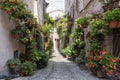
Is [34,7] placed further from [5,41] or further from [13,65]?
[13,65]

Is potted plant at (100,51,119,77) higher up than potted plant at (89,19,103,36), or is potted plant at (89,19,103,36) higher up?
potted plant at (89,19,103,36)

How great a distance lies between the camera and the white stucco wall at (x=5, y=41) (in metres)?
8.70

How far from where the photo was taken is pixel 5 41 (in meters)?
8.98

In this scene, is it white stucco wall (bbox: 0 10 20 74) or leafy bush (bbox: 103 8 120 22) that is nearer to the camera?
leafy bush (bbox: 103 8 120 22)

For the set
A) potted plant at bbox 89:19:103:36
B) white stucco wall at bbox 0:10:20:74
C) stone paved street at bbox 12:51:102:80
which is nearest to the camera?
white stucco wall at bbox 0:10:20:74

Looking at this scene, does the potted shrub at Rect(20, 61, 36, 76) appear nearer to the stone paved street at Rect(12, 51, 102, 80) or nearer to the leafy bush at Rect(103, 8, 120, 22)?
the stone paved street at Rect(12, 51, 102, 80)

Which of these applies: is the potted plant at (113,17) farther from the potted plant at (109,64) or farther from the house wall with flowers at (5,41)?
the house wall with flowers at (5,41)

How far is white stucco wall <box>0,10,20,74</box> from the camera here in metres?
8.70

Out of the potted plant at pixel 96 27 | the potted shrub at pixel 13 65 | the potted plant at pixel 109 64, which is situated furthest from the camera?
the potted plant at pixel 96 27

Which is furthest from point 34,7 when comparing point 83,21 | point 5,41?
point 5,41

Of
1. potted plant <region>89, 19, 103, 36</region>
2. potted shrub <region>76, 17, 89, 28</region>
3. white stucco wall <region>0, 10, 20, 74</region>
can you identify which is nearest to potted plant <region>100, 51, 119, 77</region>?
potted plant <region>89, 19, 103, 36</region>

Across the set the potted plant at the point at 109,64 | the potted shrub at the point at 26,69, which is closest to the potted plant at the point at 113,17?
the potted plant at the point at 109,64

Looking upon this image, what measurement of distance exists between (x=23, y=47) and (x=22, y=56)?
64 centimetres

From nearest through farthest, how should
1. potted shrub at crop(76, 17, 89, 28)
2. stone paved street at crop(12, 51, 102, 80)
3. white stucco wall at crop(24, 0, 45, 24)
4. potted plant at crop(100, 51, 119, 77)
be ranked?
potted plant at crop(100, 51, 119, 77), stone paved street at crop(12, 51, 102, 80), potted shrub at crop(76, 17, 89, 28), white stucco wall at crop(24, 0, 45, 24)
